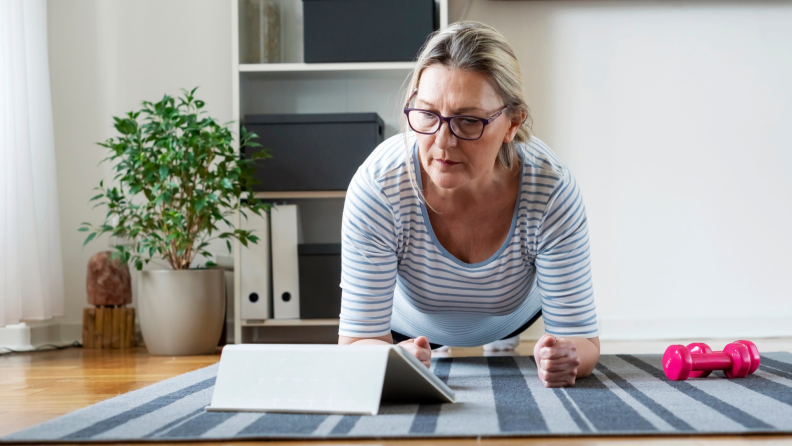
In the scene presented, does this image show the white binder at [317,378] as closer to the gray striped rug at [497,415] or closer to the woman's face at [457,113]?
the gray striped rug at [497,415]

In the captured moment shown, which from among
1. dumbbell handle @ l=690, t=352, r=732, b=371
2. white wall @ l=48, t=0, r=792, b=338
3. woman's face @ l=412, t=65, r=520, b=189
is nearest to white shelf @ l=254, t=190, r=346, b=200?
white wall @ l=48, t=0, r=792, b=338

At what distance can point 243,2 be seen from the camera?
245 cm

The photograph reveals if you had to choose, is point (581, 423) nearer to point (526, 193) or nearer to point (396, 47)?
point (526, 193)

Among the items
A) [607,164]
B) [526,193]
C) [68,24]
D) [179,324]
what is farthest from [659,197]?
[68,24]

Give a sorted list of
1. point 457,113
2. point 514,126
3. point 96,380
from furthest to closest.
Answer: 1. point 96,380
2. point 514,126
3. point 457,113

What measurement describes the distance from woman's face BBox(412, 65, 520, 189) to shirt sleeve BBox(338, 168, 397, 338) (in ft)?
0.44

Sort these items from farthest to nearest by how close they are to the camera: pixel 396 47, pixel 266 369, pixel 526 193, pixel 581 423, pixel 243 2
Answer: pixel 243 2
pixel 396 47
pixel 526 193
pixel 266 369
pixel 581 423

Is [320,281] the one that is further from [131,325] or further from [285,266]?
[131,325]

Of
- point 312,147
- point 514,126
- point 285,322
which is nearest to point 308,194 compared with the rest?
point 312,147

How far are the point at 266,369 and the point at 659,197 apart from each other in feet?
6.34

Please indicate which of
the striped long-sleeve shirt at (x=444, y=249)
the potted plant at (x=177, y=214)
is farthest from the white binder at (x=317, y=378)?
the potted plant at (x=177, y=214)

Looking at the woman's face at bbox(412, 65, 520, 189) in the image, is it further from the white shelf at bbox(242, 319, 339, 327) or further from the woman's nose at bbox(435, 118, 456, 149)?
the white shelf at bbox(242, 319, 339, 327)

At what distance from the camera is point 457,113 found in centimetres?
106

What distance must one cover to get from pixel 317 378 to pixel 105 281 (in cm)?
164
